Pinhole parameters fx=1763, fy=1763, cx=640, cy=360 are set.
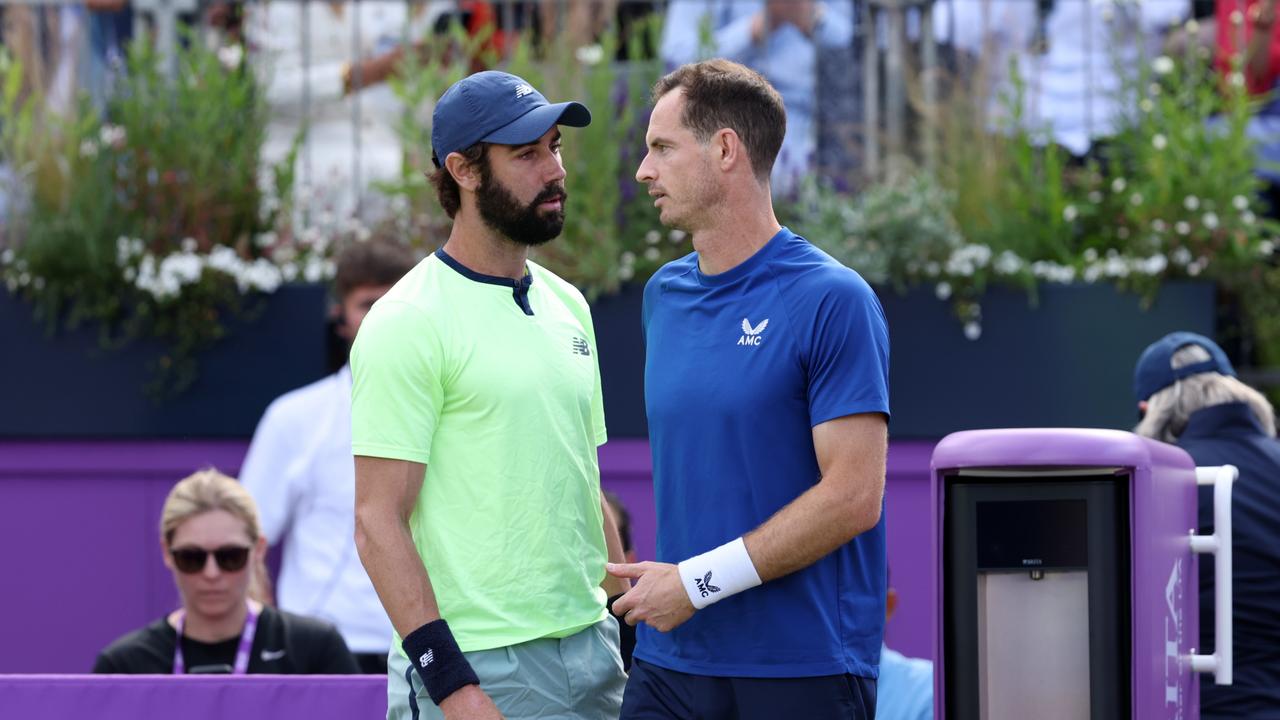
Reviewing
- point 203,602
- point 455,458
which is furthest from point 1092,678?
point 203,602

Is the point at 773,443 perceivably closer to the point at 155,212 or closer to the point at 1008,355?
the point at 1008,355

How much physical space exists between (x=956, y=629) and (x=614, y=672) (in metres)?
0.79

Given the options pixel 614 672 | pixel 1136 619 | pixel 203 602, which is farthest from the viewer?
pixel 203 602

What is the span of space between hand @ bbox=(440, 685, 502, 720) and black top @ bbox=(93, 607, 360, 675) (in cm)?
209

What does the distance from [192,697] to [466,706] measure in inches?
52.4

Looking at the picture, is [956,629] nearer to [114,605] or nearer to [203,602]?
[203,602]

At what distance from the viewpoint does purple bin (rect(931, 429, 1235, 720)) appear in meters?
3.19

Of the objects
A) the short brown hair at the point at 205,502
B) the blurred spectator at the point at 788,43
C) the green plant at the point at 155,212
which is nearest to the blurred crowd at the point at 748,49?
the blurred spectator at the point at 788,43

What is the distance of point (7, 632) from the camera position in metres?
6.81

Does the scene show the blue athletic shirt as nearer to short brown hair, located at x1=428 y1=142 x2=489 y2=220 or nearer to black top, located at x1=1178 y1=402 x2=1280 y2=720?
short brown hair, located at x1=428 y1=142 x2=489 y2=220

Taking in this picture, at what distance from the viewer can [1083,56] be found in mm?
7586

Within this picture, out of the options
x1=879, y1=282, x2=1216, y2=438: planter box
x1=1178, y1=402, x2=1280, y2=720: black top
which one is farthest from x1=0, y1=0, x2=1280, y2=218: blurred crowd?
x1=1178, y1=402, x2=1280, y2=720: black top

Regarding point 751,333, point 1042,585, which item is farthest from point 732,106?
point 1042,585

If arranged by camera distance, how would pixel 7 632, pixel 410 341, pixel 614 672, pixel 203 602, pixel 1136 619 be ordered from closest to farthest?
pixel 1136 619 < pixel 410 341 < pixel 614 672 < pixel 203 602 < pixel 7 632
